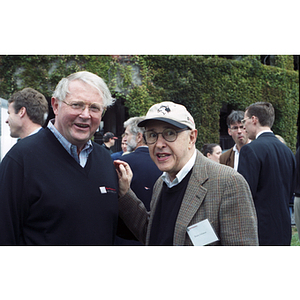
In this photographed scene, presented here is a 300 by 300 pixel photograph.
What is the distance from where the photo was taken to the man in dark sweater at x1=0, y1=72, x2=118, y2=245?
1839mm

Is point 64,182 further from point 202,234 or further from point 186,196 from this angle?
point 202,234

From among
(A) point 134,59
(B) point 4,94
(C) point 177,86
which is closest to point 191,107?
(C) point 177,86

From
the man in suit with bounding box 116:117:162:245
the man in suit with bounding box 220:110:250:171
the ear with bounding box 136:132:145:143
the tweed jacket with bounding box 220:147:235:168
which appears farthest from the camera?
Answer: the tweed jacket with bounding box 220:147:235:168

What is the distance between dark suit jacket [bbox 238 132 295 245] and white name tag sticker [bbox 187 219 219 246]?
1882 mm

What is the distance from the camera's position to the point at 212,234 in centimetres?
175

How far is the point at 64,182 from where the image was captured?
194cm

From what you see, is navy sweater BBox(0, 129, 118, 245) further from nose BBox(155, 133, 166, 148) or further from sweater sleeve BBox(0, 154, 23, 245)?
nose BBox(155, 133, 166, 148)

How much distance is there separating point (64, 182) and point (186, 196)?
2.47 ft

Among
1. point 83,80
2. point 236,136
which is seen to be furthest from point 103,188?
point 236,136

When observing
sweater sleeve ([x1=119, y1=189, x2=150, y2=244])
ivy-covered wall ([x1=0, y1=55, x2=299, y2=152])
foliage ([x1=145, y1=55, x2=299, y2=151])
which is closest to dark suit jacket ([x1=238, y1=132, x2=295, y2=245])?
sweater sleeve ([x1=119, y1=189, x2=150, y2=244])

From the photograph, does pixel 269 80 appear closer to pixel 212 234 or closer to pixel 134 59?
pixel 134 59

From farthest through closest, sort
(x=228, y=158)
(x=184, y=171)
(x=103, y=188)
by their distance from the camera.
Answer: (x=228, y=158), (x=103, y=188), (x=184, y=171)

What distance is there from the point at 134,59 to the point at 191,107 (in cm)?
308

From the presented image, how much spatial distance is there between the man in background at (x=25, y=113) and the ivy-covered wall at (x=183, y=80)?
8450 mm
